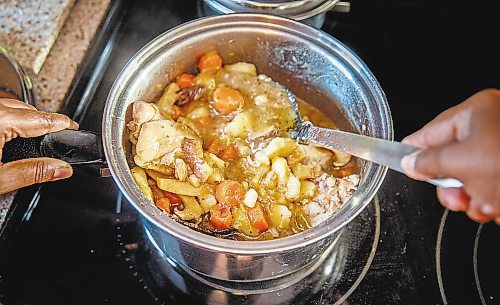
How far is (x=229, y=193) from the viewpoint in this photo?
110 cm

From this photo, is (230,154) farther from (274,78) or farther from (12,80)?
(12,80)

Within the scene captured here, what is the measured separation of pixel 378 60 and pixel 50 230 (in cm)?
79

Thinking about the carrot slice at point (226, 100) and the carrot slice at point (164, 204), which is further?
the carrot slice at point (226, 100)

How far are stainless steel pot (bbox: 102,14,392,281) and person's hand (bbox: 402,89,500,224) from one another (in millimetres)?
237

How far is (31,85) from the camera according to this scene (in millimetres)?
1238

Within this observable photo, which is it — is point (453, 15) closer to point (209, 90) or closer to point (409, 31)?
point (409, 31)

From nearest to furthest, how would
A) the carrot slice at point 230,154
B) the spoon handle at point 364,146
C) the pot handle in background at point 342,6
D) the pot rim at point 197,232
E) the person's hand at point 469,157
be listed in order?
the person's hand at point 469,157
the spoon handle at point 364,146
the pot rim at point 197,232
the carrot slice at point 230,154
the pot handle in background at point 342,6

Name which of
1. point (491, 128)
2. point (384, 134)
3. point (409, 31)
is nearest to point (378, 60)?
point (409, 31)

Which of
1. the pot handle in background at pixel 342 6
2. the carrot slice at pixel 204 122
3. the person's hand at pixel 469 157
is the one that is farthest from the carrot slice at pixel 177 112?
the person's hand at pixel 469 157

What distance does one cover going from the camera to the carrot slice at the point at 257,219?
1.10 m

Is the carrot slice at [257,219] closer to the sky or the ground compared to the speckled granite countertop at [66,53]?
closer to the ground

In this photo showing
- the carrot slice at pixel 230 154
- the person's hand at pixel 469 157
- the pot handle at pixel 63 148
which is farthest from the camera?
the carrot slice at pixel 230 154

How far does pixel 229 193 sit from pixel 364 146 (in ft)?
0.94

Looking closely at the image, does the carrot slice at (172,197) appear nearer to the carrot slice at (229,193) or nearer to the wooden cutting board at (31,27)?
the carrot slice at (229,193)
